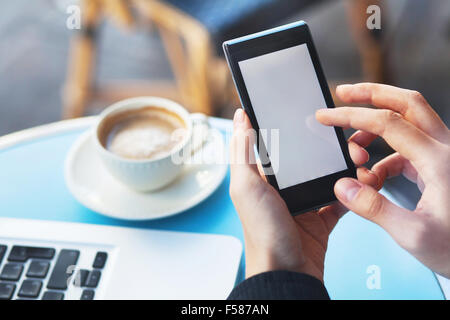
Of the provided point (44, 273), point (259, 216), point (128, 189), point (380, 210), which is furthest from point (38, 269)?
point (380, 210)

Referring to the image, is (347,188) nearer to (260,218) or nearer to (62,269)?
(260,218)

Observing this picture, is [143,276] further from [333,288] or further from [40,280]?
[333,288]

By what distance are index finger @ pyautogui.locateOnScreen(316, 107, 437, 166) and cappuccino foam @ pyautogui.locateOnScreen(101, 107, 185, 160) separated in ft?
0.77

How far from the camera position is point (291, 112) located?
52 cm

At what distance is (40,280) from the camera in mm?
519

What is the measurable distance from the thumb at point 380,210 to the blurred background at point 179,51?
61cm

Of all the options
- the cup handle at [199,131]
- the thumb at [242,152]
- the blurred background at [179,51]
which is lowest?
the blurred background at [179,51]

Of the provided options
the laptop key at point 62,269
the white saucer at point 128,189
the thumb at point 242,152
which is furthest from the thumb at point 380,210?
the laptop key at point 62,269

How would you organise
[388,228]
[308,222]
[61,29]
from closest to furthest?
[388,228] → [308,222] → [61,29]

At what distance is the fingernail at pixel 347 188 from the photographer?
0.48 metres

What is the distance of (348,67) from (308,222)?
96cm

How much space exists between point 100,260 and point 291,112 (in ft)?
0.92

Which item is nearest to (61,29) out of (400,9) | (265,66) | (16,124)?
(16,124)

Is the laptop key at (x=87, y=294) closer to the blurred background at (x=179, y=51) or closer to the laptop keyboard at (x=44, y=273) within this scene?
the laptop keyboard at (x=44, y=273)
